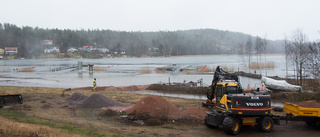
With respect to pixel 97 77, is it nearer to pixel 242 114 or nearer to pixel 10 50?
pixel 242 114

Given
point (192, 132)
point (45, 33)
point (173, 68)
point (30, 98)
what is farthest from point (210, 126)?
point (45, 33)

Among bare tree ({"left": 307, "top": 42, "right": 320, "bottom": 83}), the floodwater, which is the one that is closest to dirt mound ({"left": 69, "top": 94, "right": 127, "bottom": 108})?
the floodwater

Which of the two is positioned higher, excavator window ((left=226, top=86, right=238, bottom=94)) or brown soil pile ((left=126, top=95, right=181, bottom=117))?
excavator window ((left=226, top=86, right=238, bottom=94))

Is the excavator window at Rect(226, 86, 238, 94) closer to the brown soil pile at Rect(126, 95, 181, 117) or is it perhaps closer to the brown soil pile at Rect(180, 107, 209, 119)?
the brown soil pile at Rect(180, 107, 209, 119)

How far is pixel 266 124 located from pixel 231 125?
2188 mm

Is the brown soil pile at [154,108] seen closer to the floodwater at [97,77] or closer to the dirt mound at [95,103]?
the dirt mound at [95,103]

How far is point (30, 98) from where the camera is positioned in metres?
22.2

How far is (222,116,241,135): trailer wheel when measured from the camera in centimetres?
1153

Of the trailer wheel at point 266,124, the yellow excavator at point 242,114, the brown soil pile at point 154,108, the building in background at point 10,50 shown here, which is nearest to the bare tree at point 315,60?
the trailer wheel at point 266,124

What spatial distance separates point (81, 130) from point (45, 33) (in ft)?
685

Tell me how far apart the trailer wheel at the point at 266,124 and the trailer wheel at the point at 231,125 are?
1.14 meters

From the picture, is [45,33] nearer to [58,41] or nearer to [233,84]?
[58,41]

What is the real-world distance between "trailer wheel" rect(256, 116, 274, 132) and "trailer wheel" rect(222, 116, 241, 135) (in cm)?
114

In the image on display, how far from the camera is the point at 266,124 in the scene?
40.8ft
